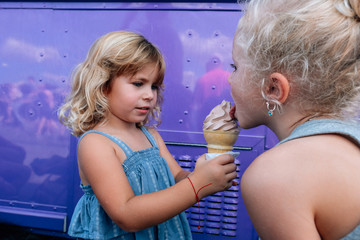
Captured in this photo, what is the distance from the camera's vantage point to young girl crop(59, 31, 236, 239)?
4.63 feet

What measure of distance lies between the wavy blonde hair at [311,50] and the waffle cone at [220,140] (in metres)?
0.42

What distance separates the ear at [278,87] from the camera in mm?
986

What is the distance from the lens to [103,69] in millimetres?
1678

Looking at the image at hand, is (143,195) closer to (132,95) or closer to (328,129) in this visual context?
(132,95)

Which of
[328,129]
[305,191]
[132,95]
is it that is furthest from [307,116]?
[132,95]

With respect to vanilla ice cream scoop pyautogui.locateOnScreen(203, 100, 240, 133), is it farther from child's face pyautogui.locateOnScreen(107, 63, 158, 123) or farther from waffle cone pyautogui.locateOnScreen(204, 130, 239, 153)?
child's face pyautogui.locateOnScreen(107, 63, 158, 123)

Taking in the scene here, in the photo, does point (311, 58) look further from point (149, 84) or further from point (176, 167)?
point (176, 167)

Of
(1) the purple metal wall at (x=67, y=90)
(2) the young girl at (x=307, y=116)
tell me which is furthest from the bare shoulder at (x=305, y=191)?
(1) the purple metal wall at (x=67, y=90)

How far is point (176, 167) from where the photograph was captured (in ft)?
6.26

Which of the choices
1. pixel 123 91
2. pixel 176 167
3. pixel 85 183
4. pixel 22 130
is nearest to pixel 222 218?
pixel 176 167

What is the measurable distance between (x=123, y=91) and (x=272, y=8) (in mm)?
846

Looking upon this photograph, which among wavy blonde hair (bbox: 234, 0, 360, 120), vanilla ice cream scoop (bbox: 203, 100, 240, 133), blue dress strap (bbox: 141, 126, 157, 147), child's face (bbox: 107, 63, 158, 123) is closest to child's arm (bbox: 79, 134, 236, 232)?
vanilla ice cream scoop (bbox: 203, 100, 240, 133)

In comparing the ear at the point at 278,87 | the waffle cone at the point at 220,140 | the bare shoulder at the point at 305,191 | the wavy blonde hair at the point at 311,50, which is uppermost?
the wavy blonde hair at the point at 311,50

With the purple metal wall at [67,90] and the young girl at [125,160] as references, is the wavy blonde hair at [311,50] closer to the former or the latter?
the young girl at [125,160]
